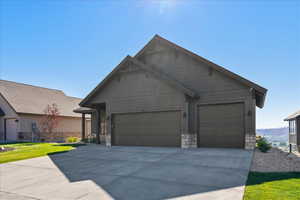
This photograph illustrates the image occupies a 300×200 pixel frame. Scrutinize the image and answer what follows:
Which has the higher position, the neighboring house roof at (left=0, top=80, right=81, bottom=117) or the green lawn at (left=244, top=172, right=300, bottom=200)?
the neighboring house roof at (left=0, top=80, right=81, bottom=117)

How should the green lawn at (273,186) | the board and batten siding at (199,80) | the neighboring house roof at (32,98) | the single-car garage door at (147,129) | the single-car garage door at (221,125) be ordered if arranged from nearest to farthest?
the green lawn at (273,186), the board and batten siding at (199,80), the single-car garage door at (221,125), the single-car garage door at (147,129), the neighboring house roof at (32,98)

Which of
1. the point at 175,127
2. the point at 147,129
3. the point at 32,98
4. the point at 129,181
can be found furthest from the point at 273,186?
the point at 32,98

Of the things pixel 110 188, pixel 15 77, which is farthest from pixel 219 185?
pixel 15 77

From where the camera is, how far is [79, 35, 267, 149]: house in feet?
37.1

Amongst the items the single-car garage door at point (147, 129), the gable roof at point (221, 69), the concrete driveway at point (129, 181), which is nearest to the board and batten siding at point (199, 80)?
the gable roof at point (221, 69)

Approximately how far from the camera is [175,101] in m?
12.4

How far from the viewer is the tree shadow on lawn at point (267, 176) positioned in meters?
4.95

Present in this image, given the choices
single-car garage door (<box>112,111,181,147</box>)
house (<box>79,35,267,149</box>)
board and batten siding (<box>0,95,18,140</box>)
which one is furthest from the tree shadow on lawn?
board and batten siding (<box>0,95,18,140</box>)

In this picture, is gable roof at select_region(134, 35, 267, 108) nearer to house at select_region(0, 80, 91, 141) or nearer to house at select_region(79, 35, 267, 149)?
house at select_region(79, 35, 267, 149)

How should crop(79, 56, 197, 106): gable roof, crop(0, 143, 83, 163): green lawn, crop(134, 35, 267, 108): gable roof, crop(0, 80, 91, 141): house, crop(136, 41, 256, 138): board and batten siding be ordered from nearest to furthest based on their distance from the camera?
crop(0, 143, 83, 163): green lawn → crop(134, 35, 267, 108): gable roof → crop(136, 41, 256, 138): board and batten siding → crop(79, 56, 197, 106): gable roof → crop(0, 80, 91, 141): house

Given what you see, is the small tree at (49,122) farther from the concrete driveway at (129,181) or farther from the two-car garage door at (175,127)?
the concrete driveway at (129,181)

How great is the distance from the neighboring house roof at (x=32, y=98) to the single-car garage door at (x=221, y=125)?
840 inches

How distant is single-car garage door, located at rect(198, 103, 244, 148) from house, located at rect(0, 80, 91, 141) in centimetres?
1971

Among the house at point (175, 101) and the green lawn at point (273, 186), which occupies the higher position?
the house at point (175, 101)
